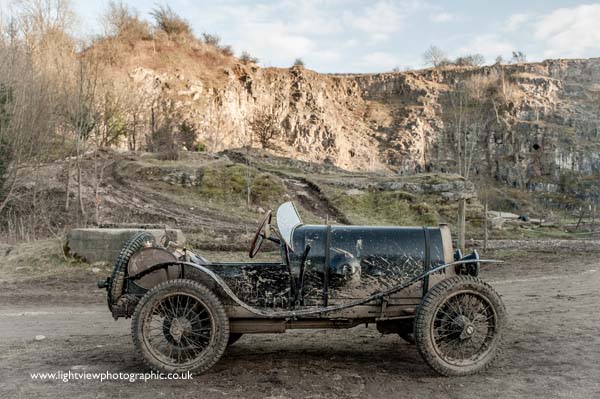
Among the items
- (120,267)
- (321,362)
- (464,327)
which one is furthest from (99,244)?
(464,327)

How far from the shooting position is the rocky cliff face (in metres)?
49.7

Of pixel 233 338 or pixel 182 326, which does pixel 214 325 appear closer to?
pixel 182 326

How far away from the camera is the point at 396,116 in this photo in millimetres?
65500

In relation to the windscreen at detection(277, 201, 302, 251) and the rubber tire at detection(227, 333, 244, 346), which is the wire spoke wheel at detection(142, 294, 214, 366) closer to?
the rubber tire at detection(227, 333, 244, 346)

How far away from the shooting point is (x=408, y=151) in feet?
204

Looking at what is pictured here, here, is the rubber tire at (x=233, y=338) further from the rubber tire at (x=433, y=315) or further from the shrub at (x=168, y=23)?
the shrub at (x=168, y=23)

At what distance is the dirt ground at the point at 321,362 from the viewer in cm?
447

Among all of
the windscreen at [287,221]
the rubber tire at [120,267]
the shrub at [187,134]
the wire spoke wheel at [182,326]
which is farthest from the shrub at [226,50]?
the wire spoke wheel at [182,326]

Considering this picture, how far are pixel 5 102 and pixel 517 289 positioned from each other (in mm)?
18691

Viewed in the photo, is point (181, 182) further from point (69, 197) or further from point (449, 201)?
point (449, 201)

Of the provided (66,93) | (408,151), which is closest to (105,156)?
(66,93)

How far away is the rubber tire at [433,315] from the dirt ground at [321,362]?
0.10m

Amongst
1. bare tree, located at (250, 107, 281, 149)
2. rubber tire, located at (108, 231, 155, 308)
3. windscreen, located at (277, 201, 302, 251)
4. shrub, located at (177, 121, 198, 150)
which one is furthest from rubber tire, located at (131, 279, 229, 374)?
bare tree, located at (250, 107, 281, 149)

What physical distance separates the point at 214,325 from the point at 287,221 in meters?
1.29
